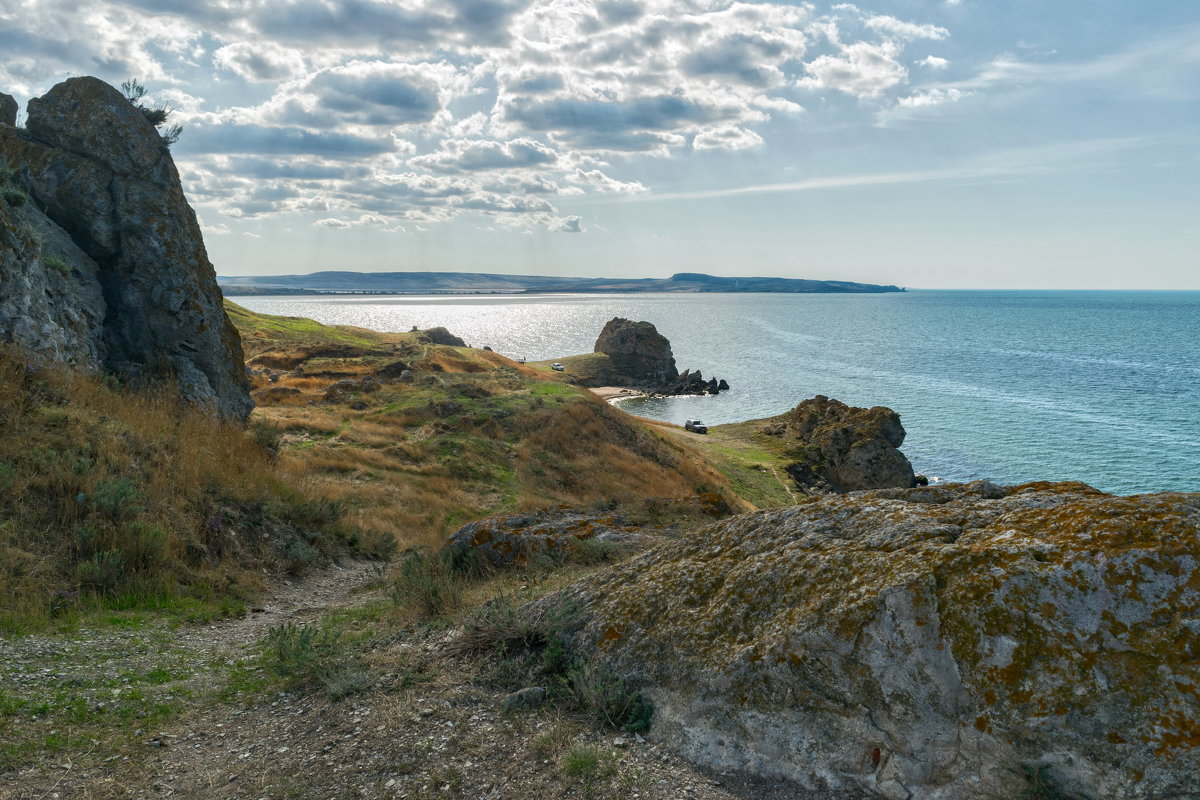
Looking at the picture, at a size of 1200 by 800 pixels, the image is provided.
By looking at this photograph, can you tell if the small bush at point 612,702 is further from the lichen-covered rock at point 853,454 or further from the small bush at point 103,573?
the lichen-covered rock at point 853,454

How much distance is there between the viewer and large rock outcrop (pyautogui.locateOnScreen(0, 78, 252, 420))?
1451cm

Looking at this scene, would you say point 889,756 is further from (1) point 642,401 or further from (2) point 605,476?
(1) point 642,401

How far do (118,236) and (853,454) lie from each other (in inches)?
1655

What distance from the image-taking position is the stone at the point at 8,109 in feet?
56.1

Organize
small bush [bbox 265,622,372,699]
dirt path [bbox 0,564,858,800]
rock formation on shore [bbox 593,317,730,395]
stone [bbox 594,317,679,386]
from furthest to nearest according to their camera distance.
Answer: stone [bbox 594,317,679,386]
rock formation on shore [bbox 593,317,730,395]
small bush [bbox 265,622,372,699]
dirt path [bbox 0,564,858,800]

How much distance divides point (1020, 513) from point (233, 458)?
39.5ft

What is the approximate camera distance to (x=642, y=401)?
295 feet

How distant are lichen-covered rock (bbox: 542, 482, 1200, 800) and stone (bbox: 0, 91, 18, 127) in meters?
20.4

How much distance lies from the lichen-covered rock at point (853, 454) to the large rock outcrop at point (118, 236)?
3757 centimetres

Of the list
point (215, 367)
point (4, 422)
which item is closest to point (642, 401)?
point (215, 367)

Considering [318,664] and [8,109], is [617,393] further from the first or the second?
[318,664]

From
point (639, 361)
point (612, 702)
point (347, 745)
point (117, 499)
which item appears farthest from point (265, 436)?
point (639, 361)

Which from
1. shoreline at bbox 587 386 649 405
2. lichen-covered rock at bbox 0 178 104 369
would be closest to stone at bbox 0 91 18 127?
lichen-covered rock at bbox 0 178 104 369

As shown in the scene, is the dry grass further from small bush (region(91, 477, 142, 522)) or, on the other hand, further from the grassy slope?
the grassy slope
